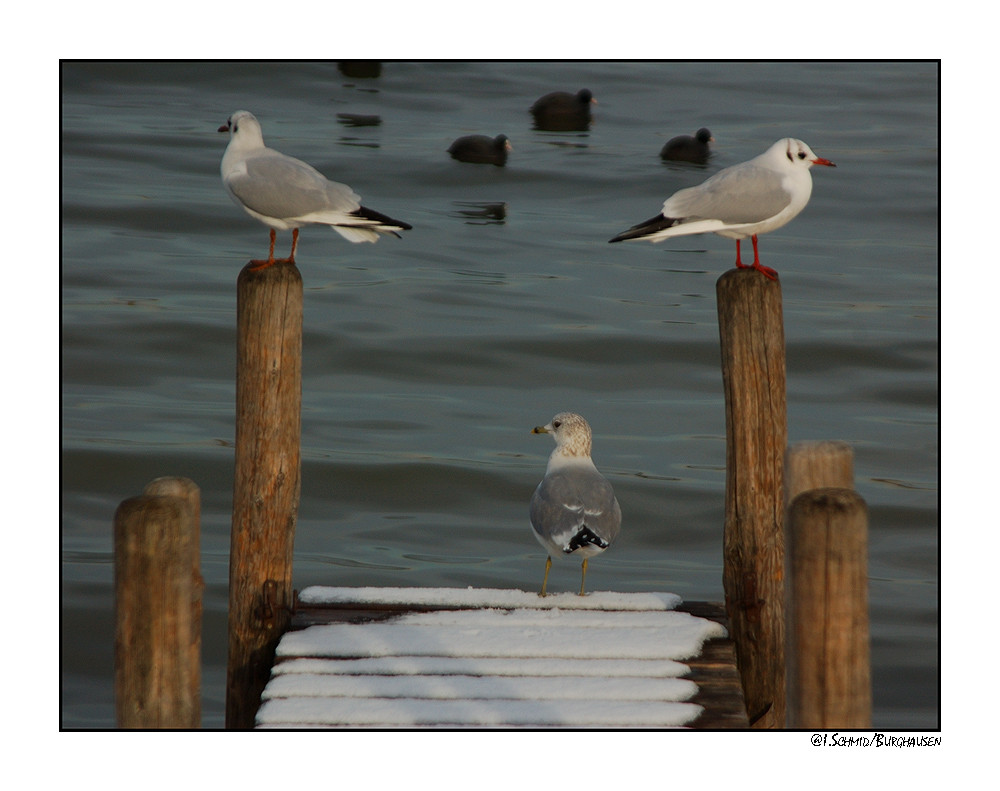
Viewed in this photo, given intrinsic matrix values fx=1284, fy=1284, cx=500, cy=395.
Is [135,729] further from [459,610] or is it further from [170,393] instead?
[170,393]

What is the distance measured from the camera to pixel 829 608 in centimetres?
380

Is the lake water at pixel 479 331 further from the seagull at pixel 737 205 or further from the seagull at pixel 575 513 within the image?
the seagull at pixel 737 205

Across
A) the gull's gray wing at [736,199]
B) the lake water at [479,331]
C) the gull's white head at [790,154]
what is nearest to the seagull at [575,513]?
the gull's gray wing at [736,199]

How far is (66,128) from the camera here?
23156 mm

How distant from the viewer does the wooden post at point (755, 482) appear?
18.6ft

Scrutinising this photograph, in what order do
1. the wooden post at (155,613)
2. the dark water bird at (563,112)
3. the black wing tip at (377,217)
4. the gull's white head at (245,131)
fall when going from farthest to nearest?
1. the dark water bird at (563,112)
2. the gull's white head at (245,131)
3. the black wing tip at (377,217)
4. the wooden post at (155,613)

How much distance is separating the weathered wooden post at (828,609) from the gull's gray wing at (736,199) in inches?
123

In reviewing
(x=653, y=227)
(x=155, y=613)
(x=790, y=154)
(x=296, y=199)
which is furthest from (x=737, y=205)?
(x=155, y=613)

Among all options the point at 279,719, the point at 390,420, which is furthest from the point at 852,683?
the point at 390,420

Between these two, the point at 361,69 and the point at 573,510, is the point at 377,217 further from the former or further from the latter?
the point at 361,69

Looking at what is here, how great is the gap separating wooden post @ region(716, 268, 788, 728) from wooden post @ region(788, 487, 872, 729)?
74.9 inches

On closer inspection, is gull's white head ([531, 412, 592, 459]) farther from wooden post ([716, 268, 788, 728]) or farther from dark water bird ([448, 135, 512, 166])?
dark water bird ([448, 135, 512, 166])

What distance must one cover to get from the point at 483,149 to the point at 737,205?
15.1 m

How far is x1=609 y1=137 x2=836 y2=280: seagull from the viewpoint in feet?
22.0
